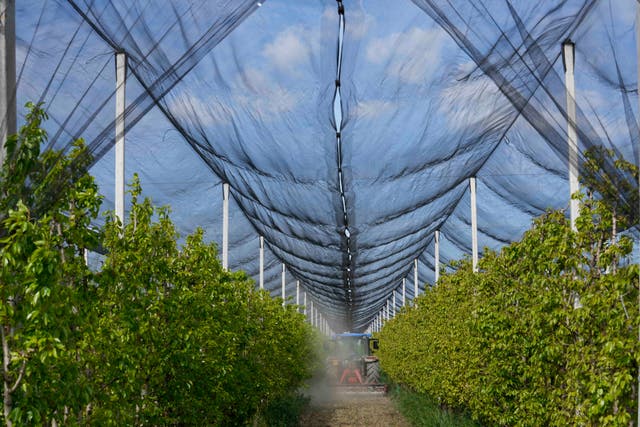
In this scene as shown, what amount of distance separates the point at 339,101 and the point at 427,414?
29.6ft

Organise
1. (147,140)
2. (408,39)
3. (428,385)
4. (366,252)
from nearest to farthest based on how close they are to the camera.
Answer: (408,39) < (147,140) < (428,385) < (366,252)

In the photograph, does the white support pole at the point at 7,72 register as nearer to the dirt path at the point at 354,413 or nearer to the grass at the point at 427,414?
the grass at the point at 427,414

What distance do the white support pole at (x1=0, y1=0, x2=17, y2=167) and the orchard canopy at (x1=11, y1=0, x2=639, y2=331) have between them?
0.50ft

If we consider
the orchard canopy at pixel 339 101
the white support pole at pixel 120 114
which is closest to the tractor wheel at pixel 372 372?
the orchard canopy at pixel 339 101

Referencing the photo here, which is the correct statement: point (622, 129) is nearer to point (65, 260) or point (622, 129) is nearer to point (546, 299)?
point (546, 299)

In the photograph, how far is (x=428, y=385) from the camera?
16.2 m

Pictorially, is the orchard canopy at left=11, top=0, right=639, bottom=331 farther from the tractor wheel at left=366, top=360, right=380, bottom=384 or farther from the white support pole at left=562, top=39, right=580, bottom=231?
the tractor wheel at left=366, top=360, right=380, bottom=384

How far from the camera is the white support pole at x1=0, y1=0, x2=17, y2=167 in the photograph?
466cm

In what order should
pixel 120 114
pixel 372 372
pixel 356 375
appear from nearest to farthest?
Result: pixel 120 114, pixel 356 375, pixel 372 372

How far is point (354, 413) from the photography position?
2333cm

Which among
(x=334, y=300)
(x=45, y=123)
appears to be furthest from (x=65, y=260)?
(x=334, y=300)

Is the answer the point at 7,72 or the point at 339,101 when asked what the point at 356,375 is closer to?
the point at 339,101

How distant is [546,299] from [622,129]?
1.93m

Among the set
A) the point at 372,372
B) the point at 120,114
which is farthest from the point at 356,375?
the point at 120,114
